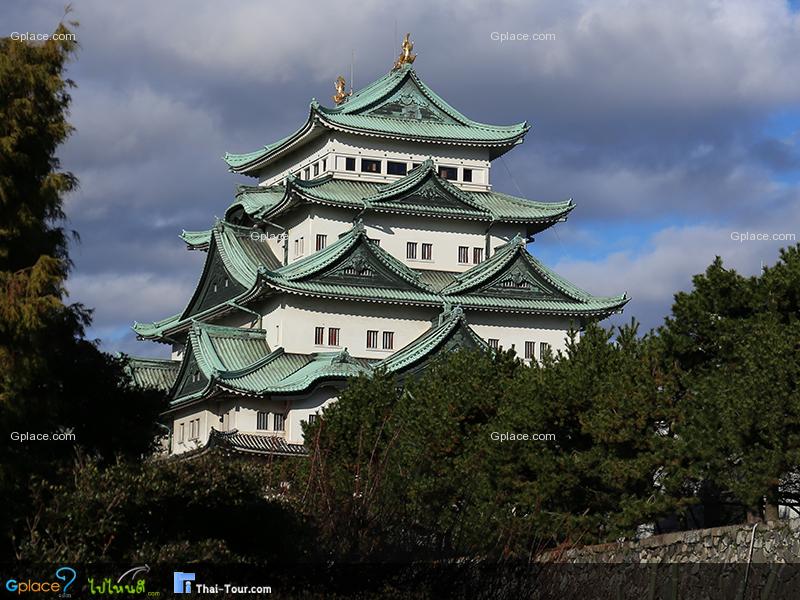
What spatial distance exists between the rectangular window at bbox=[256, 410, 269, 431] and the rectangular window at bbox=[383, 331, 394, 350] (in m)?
6.91

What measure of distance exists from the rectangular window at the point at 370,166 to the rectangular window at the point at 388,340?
28.6 ft

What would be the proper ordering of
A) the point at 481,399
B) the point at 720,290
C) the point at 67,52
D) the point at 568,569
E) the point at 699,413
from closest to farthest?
the point at 67,52, the point at 568,569, the point at 699,413, the point at 720,290, the point at 481,399

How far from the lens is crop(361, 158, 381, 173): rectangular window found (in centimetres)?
6831

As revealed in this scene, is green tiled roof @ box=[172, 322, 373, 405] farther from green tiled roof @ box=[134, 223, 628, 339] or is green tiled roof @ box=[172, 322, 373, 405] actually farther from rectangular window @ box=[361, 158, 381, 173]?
rectangular window @ box=[361, 158, 381, 173]

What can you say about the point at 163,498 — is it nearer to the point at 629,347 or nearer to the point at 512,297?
the point at 629,347

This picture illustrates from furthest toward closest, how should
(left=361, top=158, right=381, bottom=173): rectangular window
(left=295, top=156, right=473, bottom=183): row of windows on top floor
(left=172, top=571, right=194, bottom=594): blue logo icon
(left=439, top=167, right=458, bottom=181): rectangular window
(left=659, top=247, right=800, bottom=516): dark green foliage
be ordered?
1. (left=439, top=167, right=458, bottom=181): rectangular window
2. (left=361, top=158, right=381, bottom=173): rectangular window
3. (left=295, top=156, right=473, bottom=183): row of windows on top floor
4. (left=659, top=247, right=800, bottom=516): dark green foliage
5. (left=172, top=571, right=194, bottom=594): blue logo icon

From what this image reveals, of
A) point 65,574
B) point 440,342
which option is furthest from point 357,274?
point 65,574

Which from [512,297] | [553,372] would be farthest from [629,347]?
[512,297]

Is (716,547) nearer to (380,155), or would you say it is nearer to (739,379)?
(739,379)

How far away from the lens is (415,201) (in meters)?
66.1

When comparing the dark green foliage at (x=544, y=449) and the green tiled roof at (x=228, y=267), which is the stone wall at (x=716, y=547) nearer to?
the dark green foliage at (x=544, y=449)

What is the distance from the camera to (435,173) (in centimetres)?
6631

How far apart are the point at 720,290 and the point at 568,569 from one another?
12910mm

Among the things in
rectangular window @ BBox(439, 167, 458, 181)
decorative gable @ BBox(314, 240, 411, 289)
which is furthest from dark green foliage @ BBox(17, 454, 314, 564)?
rectangular window @ BBox(439, 167, 458, 181)
